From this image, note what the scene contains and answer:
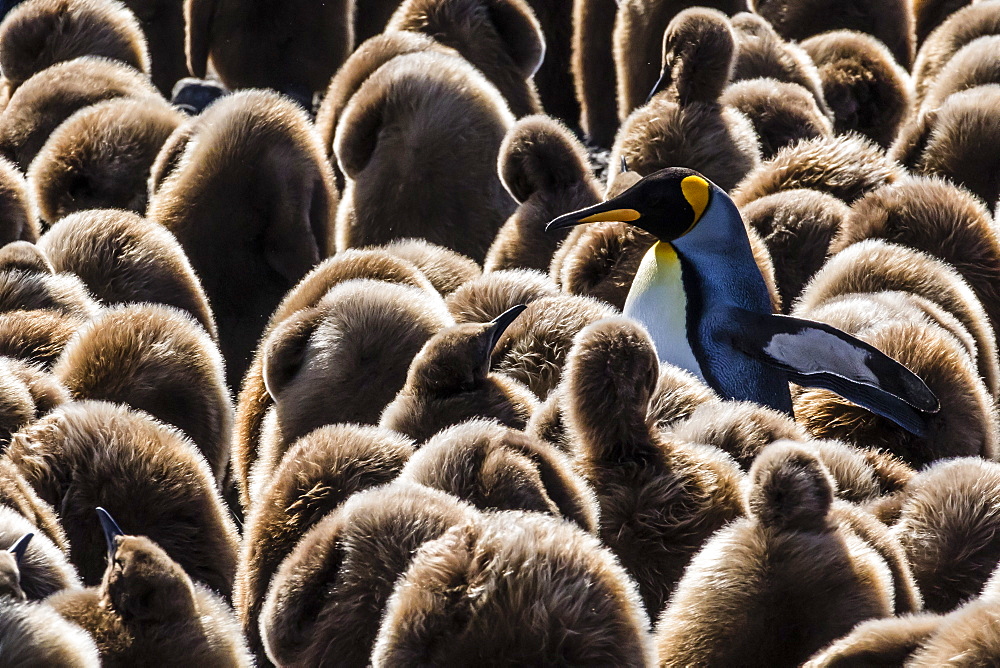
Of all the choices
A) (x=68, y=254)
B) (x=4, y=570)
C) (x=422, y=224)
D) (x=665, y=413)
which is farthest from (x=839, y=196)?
(x=4, y=570)

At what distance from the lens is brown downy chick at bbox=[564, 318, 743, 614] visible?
11.0ft

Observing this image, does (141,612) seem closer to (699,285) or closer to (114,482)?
(114,482)

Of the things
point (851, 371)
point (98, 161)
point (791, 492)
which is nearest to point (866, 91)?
point (851, 371)

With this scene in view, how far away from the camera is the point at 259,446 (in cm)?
443

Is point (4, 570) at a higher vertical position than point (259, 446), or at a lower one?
higher

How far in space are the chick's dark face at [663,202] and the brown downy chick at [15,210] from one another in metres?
2.00

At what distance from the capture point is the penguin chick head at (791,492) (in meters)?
2.96

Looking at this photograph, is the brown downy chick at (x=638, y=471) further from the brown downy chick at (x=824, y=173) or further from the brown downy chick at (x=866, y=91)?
the brown downy chick at (x=866, y=91)

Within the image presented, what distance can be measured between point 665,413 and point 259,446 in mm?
1287

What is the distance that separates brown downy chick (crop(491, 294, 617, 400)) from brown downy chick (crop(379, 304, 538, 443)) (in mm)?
518

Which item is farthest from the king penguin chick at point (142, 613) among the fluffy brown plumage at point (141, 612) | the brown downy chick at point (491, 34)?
A: the brown downy chick at point (491, 34)

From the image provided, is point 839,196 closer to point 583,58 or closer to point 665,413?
point 665,413

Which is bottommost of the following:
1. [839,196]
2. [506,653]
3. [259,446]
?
[259,446]

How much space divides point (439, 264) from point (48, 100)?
2.34 meters
